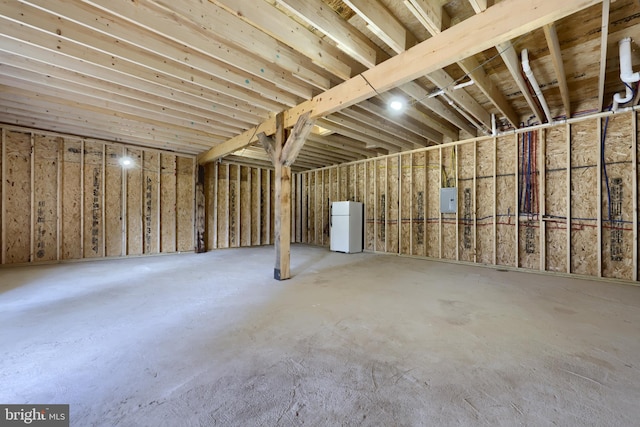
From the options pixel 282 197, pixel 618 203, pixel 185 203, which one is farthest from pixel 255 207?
pixel 618 203

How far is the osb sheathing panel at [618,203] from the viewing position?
3770 mm

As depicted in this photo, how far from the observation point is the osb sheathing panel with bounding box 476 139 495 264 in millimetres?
5000

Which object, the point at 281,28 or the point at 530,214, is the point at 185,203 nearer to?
the point at 281,28

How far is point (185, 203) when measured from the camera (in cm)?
682

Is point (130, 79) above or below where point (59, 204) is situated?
above

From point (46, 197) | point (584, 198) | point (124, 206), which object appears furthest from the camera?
point (124, 206)

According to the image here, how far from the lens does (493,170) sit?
4.92m

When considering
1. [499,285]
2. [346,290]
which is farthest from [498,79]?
[346,290]

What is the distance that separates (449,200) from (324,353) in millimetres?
4739

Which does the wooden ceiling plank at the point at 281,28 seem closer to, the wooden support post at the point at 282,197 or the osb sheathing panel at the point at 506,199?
the wooden support post at the point at 282,197

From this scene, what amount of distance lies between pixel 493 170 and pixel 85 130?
8.09 m

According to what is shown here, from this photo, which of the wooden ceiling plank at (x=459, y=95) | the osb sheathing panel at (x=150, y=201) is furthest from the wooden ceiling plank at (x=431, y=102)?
the osb sheathing panel at (x=150, y=201)

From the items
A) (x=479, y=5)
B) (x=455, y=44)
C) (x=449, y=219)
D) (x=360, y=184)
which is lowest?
(x=449, y=219)

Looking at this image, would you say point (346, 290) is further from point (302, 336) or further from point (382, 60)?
point (382, 60)
